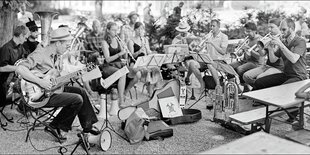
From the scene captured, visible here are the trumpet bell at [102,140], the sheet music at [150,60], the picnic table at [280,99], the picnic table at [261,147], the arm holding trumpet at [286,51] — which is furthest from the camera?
A: the sheet music at [150,60]

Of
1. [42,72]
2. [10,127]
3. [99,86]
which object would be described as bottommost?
[10,127]

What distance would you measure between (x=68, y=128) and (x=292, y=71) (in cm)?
296

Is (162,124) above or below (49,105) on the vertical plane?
below

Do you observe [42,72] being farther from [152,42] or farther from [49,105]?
[152,42]

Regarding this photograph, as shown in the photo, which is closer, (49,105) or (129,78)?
(49,105)

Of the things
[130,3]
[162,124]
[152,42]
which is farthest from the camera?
[130,3]

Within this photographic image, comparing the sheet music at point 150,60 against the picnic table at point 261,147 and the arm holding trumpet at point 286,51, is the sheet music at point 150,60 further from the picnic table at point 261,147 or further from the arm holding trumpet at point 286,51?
the picnic table at point 261,147

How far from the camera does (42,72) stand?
4320 millimetres

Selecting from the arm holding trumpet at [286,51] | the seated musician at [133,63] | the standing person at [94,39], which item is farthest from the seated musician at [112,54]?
the arm holding trumpet at [286,51]

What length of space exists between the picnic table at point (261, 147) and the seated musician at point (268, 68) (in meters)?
3.14

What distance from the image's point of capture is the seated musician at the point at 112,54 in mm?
5859

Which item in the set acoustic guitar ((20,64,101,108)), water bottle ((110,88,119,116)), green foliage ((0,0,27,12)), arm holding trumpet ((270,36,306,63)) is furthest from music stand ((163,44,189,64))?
green foliage ((0,0,27,12))

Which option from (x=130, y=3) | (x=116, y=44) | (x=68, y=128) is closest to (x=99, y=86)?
(x=116, y=44)

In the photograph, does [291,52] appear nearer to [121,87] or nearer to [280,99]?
[280,99]
